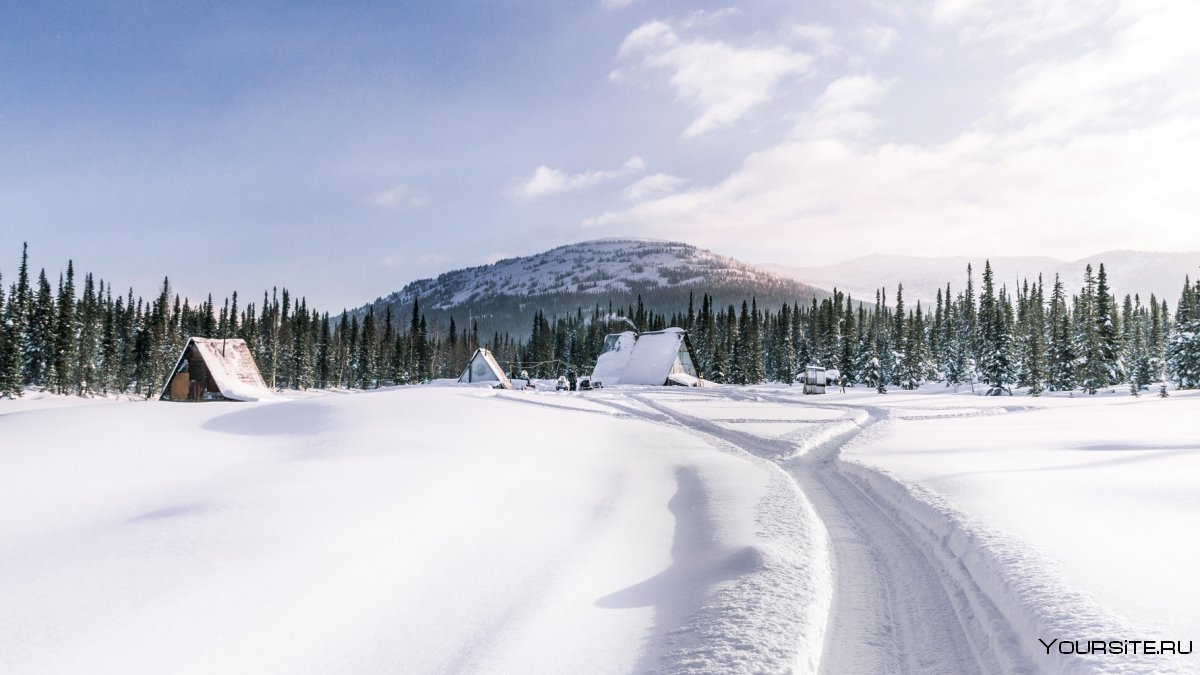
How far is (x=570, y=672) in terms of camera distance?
15.4 ft

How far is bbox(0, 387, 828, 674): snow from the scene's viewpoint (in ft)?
15.5

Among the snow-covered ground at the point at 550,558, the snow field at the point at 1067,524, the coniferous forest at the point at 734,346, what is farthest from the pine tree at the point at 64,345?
the snow field at the point at 1067,524

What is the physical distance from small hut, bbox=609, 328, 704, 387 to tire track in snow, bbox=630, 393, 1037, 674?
54990 mm

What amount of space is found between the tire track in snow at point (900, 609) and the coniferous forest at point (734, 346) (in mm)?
59041

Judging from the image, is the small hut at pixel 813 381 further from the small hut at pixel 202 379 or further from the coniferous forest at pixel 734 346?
the small hut at pixel 202 379

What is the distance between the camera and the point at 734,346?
94125 mm

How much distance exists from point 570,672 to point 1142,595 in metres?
5.06

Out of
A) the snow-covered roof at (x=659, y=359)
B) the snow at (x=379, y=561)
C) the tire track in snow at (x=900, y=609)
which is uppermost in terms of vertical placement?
the snow-covered roof at (x=659, y=359)

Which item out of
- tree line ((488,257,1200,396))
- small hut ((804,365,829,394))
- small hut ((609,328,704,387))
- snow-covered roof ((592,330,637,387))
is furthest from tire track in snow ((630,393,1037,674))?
snow-covered roof ((592,330,637,387))

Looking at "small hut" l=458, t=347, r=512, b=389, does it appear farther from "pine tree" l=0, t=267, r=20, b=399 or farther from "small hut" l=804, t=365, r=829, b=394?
"pine tree" l=0, t=267, r=20, b=399

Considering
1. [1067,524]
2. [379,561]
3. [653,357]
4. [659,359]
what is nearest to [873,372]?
[659,359]

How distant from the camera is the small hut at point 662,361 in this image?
65.5m

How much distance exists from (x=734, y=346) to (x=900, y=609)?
89.9 m

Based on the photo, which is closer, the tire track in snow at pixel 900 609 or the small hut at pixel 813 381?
the tire track in snow at pixel 900 609
